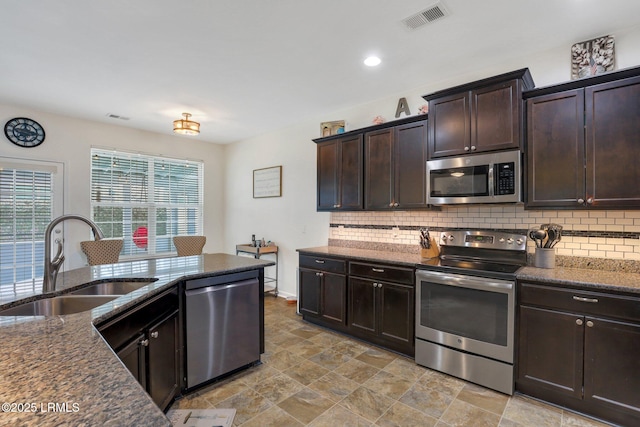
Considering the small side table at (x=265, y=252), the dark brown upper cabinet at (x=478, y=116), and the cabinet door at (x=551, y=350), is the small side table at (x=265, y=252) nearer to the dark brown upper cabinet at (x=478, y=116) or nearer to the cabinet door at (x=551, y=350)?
the dark brown upper cabinet at (x=478, y=116)

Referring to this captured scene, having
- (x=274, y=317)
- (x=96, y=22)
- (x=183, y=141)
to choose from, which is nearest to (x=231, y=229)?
(x=183, y=141)

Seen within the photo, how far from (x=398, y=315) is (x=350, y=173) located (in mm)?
1697

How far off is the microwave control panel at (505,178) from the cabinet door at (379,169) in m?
1.05

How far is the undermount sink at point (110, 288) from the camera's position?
2.01 meters

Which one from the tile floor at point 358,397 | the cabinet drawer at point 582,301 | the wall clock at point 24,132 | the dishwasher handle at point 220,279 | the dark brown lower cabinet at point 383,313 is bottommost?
→ the tile floor at point 358,397

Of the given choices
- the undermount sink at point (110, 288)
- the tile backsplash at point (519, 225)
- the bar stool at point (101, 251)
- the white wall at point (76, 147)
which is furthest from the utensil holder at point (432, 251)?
the white wall at point (76, 147)

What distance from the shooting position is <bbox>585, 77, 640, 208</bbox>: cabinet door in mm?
2160

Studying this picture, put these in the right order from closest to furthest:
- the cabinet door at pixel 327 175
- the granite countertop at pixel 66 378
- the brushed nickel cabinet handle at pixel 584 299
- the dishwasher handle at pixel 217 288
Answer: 1. the granite countertop at pixel 66 378
2. the brushed nickel cabinet handle at pixel 584 299
3. the dishwasher handle at pixel 217 288
4. the cabinet door at pixel 327 175

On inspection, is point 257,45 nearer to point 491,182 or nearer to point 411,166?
point 411,166

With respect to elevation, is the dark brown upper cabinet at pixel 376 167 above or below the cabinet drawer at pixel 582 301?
above

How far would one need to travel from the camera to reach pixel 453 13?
223cm

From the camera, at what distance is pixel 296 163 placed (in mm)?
4895

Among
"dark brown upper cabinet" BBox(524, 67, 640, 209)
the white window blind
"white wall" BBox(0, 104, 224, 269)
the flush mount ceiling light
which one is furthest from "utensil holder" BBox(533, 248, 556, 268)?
the white window blind

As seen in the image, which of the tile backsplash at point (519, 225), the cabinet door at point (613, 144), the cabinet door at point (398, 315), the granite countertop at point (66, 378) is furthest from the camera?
the cabinet door at point (398, 315)
